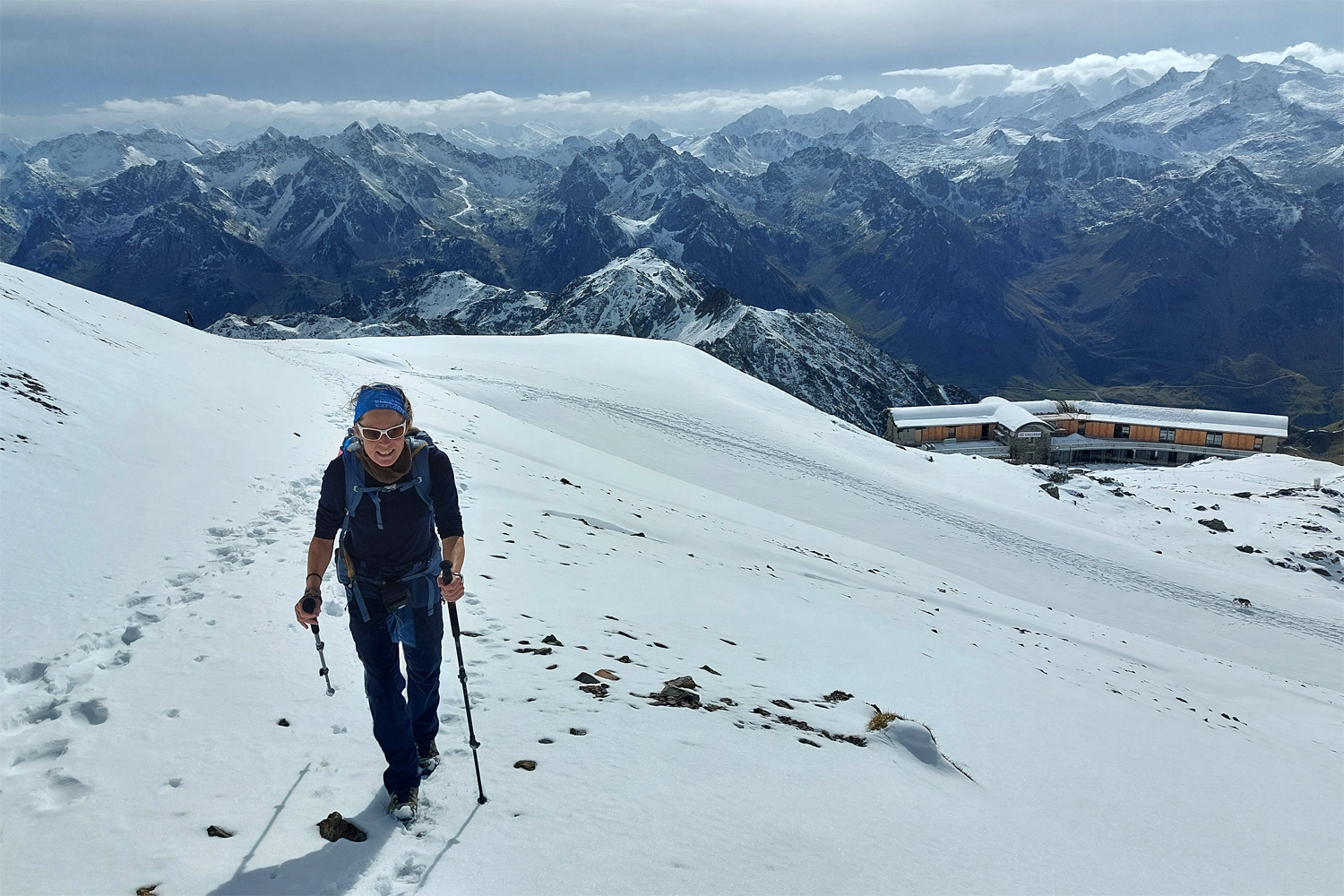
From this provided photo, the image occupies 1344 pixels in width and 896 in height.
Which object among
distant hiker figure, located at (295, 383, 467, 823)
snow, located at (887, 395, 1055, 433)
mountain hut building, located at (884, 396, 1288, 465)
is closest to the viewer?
distant hiker figure, located at (295, 383, 467, 823)

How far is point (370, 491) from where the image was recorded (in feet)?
19.1

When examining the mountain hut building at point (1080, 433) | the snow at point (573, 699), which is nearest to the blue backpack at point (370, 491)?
the snow at point (573, 699)

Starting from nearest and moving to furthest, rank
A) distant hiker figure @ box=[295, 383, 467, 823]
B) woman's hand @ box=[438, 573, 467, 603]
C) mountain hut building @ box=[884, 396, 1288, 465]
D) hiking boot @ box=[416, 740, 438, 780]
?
distant hiker figure @ box=[295, 383, 467, 823] → woman's hand @ box=[438, 573, 467, 603] → hiking boot @ box=[416, 740, 438, 780] → mountain hut building @ box=[884, 396, 1288, 465]

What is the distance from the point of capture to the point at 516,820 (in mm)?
6105

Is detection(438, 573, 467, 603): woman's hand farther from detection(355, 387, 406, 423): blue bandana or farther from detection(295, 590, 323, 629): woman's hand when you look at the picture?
detection(355, 387, 406, 423): blue bandana

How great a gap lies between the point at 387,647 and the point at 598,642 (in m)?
4.91

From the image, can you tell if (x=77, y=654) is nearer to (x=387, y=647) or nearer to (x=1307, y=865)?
(x=387, y=647)

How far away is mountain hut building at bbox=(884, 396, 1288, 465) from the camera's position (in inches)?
3868

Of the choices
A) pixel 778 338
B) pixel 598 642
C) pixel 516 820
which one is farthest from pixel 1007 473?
pixel 778 338

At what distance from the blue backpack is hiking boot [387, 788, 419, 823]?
151cm

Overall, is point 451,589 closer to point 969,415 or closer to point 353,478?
point 353,478

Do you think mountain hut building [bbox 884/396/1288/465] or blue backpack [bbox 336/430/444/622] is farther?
mountain hut building [bbox 884/396/1288/465]

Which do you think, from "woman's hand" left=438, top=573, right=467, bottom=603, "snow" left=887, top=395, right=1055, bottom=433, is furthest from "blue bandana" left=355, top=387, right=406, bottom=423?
"snow" left=887, top=395, right=1055, bottom=433

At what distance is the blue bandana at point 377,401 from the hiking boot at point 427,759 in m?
3.12
